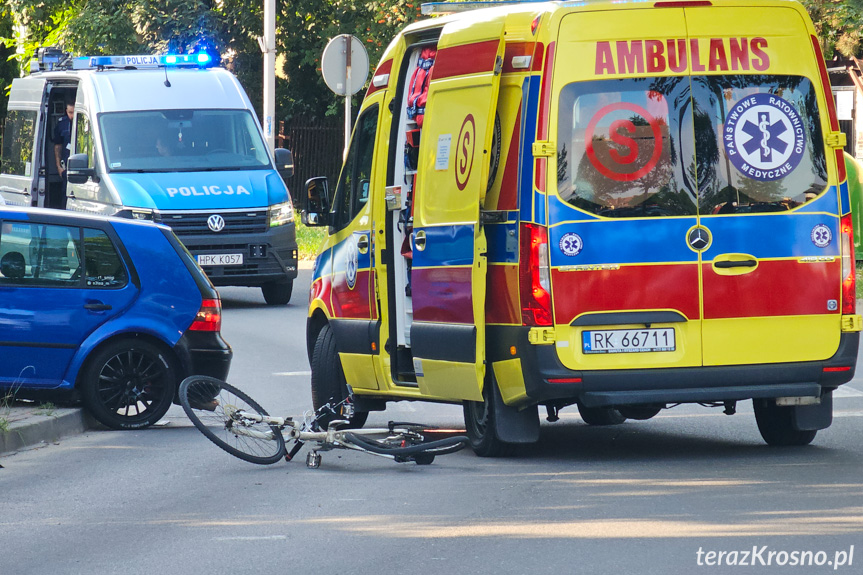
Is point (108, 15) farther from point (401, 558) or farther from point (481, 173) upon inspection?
point (401, 558)

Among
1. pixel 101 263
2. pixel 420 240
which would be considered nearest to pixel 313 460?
pixel 420 240

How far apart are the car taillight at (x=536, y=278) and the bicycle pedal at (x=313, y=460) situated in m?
1.44

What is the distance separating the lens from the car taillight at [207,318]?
10.9 metres

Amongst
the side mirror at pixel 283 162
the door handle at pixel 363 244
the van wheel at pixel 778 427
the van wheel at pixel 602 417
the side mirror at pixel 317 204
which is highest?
the side mirror at pixel 283 162

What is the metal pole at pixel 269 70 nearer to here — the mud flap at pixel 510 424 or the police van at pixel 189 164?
the police van at pixel 189 164

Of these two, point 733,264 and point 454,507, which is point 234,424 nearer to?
point 454,507

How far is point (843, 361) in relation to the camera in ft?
28.1

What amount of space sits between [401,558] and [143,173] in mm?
12175

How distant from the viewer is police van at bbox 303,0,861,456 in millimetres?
8273

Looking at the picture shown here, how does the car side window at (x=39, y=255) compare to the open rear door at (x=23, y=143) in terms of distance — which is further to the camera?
the open rear door at (x=23, y=143)

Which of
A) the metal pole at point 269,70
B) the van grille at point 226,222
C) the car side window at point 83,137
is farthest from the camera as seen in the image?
the metal pole at point 269,70

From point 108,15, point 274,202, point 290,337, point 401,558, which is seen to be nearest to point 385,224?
point 401,558

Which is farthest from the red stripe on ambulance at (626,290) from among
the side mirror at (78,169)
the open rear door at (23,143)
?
the open rear door at (23,143)

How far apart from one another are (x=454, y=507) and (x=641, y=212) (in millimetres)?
1971
